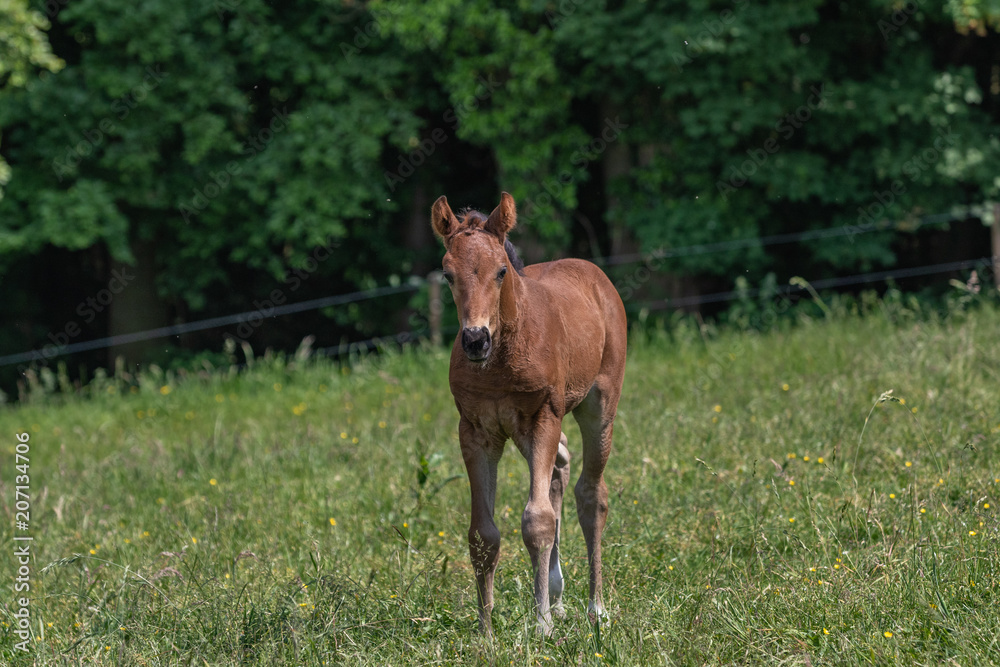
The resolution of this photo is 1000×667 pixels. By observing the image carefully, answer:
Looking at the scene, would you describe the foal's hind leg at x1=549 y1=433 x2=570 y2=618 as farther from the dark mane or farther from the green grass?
the dark mane

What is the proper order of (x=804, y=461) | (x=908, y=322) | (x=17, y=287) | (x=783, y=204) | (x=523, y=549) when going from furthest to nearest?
(x=17, y=287)
(x=783, y=204)
(x=908, y=322)
(x=804, y=461)
(x=523, y=549)

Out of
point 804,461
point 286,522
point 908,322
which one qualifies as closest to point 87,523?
point 286,522

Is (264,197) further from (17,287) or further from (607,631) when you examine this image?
(607,631)

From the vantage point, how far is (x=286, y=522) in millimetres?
5566

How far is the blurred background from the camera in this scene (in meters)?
11.2

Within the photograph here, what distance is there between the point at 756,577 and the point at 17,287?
14801 mm

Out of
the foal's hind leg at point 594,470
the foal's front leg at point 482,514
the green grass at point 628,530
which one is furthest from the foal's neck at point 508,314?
the green grass at point 628,530

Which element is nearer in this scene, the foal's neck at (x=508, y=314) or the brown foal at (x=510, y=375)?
the brown foal at (x=510, y=375)

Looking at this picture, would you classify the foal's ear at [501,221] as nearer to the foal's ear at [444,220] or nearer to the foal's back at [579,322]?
the foal's ear at [444,220]

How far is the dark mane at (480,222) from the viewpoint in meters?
3.54

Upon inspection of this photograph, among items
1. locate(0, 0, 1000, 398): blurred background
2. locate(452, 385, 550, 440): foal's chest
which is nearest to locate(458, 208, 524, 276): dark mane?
locate(452, 385, 550, 440): foal's chest

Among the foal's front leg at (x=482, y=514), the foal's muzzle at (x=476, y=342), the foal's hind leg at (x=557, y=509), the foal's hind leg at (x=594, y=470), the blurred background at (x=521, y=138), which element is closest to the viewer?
the foal's muzzle at (x=476, y=342)

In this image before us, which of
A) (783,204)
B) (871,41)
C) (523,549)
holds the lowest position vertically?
(523,549)

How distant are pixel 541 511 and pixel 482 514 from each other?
245 millimetres
